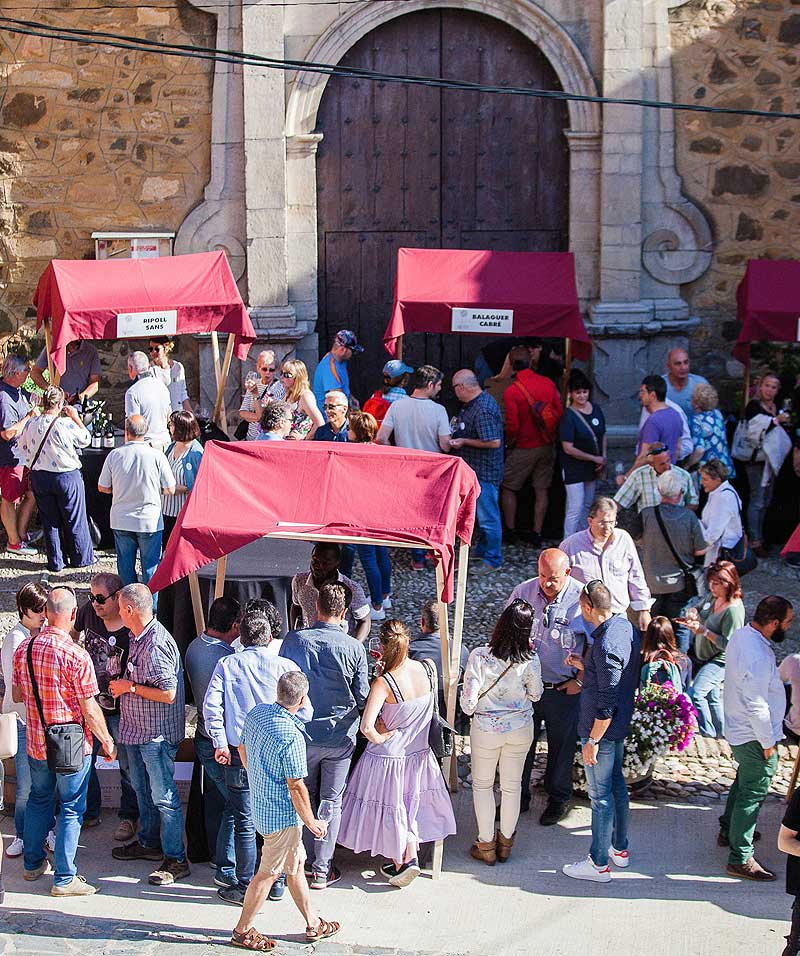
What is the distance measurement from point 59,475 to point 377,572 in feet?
8.26

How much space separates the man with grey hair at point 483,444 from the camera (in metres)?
9.73

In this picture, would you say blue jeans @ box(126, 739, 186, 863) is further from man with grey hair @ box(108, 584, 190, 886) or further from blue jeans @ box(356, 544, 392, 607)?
blue jeans @ box(356, 544, 392, 607)

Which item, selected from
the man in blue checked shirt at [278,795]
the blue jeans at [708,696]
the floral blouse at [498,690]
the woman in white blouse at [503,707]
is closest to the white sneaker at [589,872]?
the woman in white blouse at [503,707]

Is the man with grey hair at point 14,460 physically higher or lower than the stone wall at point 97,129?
lower

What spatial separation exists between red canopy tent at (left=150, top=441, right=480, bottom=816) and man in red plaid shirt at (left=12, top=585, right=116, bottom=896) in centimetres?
48

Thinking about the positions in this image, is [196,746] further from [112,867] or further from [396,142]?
[396,142]

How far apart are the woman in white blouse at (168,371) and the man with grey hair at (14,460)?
100 cm

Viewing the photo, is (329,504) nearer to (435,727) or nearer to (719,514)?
(435,727)

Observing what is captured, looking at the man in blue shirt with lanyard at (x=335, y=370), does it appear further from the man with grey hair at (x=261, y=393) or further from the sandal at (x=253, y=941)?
the sandal at (x=253, y=941)

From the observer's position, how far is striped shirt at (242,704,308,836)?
546 cm

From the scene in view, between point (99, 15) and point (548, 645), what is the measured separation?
25.5 ft

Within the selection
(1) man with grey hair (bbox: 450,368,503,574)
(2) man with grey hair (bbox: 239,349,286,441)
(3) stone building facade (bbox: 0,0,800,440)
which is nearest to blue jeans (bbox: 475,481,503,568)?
(1) man with grey hair (bbox: 450,368,503,574)

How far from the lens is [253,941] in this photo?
18.4 ft

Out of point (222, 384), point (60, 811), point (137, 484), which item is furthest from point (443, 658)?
point (222, 384)
